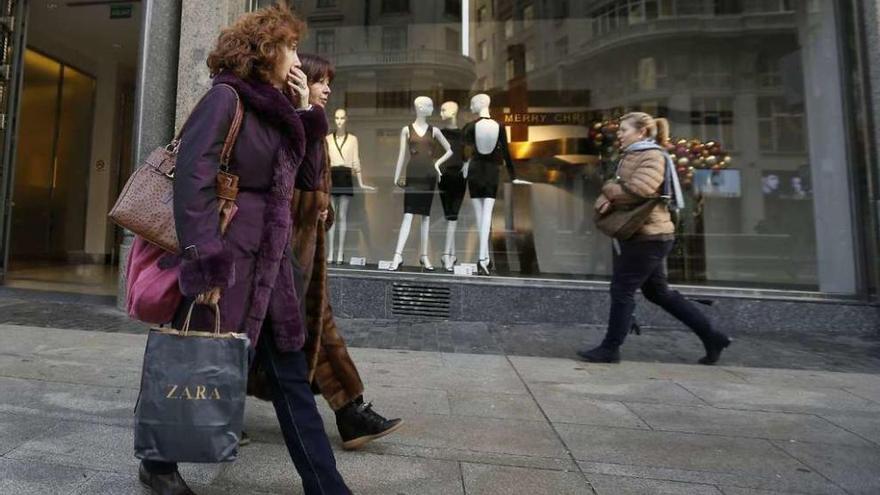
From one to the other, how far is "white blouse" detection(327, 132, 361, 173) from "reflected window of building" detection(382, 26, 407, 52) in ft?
6.81

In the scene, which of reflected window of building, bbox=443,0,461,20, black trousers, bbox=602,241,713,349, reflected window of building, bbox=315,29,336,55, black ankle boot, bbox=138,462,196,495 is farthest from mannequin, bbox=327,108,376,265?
black ankle boot, bbox=138,462,196,495

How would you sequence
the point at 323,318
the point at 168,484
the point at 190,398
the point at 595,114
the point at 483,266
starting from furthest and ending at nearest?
the point at 595,114 → the point at 483,266 → the point at 323,318 → the point at 168,484 → the point at 190,398

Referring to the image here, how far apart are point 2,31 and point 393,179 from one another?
5.92 metres

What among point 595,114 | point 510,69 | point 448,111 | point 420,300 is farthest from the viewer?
point 595,114

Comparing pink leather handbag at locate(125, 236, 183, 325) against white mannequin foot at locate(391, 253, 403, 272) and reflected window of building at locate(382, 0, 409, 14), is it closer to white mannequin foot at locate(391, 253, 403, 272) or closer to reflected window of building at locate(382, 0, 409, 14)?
white mannequin foot at locate(391, 253, 403, 272)

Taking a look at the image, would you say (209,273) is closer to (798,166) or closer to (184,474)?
(184,474)

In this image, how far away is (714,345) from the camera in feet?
14.4

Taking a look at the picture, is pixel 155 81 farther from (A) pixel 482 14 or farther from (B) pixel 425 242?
(A) pixel 482 14

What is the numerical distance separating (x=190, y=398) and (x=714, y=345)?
4246mm

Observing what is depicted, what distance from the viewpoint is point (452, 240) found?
769 cm

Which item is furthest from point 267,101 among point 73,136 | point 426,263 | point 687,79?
point 73,136

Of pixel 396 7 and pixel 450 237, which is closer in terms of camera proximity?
pixel 450 237

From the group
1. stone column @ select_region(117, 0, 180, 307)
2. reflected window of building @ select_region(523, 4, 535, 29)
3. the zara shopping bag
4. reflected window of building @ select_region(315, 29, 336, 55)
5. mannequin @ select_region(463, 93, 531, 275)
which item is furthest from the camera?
reflected window of building @ select_region(523, 4, 535, 29)

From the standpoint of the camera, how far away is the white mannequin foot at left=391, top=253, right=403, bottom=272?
721 centimetres
